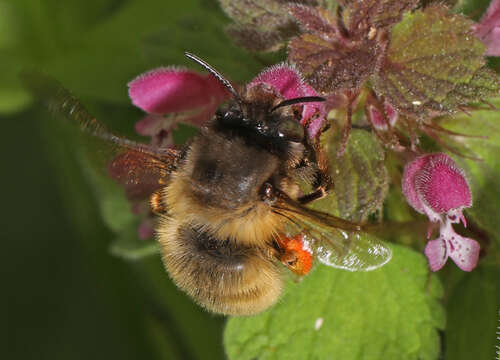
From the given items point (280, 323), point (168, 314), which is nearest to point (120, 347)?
point (168, 314)

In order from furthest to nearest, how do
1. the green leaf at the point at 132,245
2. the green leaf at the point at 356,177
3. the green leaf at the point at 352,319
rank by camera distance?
the green leaf at the point at 132,245 < the green leaf at the point at 352,319 < the green leaf at the point at 356,177

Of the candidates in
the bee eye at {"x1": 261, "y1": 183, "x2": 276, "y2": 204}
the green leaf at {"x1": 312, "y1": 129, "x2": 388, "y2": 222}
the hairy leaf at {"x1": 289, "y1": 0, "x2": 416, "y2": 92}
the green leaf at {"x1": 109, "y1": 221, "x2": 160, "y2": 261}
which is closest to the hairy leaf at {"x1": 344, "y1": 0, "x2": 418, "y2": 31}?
the hairy leaf at {"x1": 289, "y1": 0, "x2": 416, "y2": 92}

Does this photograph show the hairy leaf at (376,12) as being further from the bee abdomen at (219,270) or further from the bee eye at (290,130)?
the bee abdomen at (219,270)

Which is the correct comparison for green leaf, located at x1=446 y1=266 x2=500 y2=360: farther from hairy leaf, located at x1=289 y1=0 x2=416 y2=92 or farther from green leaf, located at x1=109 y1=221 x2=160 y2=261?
green leaf, located at x1=109 y1=221 x2=160 y2=261

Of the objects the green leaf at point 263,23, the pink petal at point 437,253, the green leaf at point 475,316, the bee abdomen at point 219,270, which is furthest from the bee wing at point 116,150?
the green leaf at point 475,316

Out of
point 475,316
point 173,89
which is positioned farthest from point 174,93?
point 475,316

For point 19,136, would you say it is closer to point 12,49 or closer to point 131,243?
point 12,49
